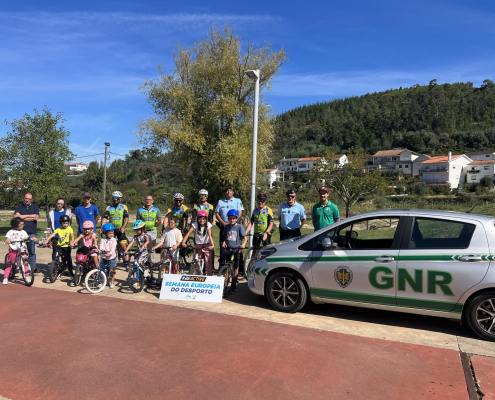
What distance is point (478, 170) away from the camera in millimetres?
106938

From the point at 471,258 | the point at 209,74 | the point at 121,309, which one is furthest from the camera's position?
the point at 209,74

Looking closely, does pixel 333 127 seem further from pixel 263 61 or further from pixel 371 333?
pixel 371 333

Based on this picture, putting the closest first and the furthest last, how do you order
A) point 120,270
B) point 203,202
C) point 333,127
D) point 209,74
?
1. point 203,202
2. point 120,270
3. point 209,74
4. point 333,127

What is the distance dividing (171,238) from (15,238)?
317 cm

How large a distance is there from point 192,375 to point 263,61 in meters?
18.2

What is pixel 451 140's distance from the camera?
433ft

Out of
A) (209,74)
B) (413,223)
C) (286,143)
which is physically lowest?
(413,223)

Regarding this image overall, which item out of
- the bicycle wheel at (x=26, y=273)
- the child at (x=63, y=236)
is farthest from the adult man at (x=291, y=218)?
the bicycle wheel at (x=26, y=273)

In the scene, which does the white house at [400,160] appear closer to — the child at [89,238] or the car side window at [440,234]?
the child at [89,238]

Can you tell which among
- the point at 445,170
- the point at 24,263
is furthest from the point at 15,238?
the point at 445,170

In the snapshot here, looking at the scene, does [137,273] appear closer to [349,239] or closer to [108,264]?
[108,264]

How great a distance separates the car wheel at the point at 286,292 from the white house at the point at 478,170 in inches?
4346

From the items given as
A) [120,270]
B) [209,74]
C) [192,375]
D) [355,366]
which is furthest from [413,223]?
[209,74]

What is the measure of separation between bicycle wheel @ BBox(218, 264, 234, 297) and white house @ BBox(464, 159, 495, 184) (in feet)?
360
